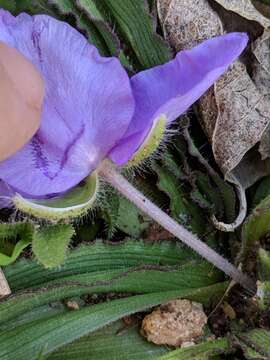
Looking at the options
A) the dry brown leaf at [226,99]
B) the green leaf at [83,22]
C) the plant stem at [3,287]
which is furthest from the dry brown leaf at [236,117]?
the plant stem at [3,287]

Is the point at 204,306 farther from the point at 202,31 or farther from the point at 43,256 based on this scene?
the point at 202,31

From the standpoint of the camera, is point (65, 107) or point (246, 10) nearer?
point (65, 107)

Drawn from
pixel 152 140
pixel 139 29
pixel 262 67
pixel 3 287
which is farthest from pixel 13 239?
pixel 262 67

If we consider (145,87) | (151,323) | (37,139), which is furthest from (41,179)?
(151,323)

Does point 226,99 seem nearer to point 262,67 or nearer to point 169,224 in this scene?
point 262,67

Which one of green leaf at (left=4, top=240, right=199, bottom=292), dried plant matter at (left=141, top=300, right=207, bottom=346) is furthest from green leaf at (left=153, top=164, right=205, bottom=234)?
dried plant matter at (left=141, top=300, right=207, bottom=346)
